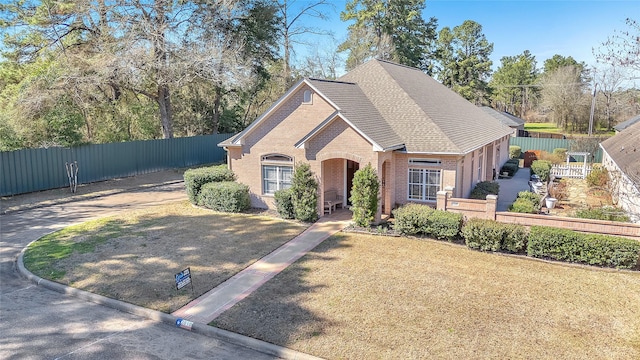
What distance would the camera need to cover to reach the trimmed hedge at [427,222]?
46.7ft

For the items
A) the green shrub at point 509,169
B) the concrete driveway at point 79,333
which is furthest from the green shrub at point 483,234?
the green shrub at point 509,169

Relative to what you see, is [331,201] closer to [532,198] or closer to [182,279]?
[532,198]

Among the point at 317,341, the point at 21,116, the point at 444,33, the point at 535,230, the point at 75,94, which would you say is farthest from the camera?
the point at 444,33

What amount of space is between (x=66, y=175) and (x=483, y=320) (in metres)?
22.6

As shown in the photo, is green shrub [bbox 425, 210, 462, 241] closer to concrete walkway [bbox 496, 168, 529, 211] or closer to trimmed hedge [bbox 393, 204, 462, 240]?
trimmed hedge [bbox 393, 204, 462, 240]

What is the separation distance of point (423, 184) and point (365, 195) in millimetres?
3158

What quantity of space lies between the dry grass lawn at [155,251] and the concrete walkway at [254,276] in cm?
26

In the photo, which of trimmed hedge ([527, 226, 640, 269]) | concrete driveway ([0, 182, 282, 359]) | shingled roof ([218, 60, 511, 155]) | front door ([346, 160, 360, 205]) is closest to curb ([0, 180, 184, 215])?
concrete driveway ([0, 182, 282, 359])

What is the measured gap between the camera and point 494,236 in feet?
43.3

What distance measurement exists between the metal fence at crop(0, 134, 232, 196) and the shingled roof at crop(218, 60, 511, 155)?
390 inches

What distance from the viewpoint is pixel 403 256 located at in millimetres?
13117

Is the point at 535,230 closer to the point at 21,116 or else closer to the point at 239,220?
the point at 239,220

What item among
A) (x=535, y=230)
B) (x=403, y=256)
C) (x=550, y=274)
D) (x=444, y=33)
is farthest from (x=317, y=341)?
(x=444, y=33)

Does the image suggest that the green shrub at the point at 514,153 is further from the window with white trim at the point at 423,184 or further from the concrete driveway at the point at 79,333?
the concrete driveway at the point at 79,333
